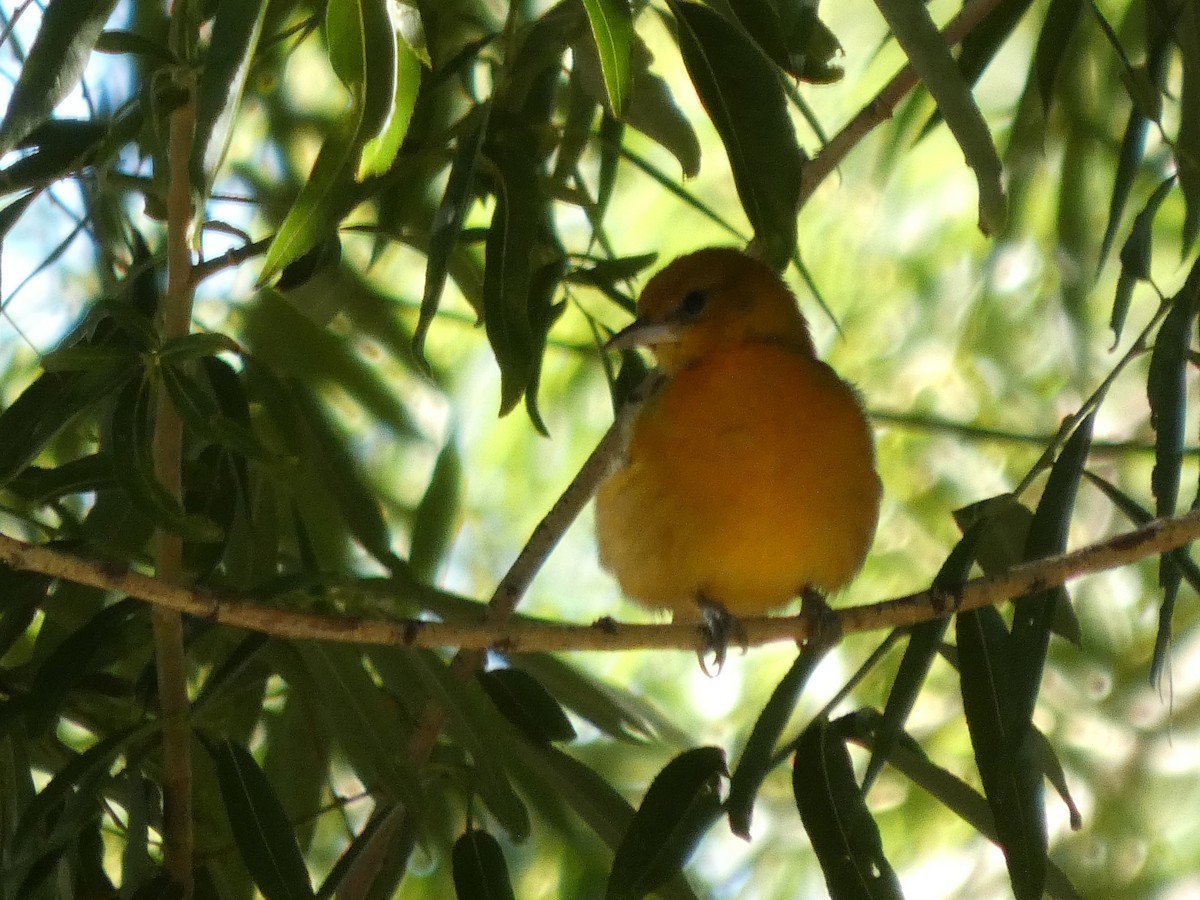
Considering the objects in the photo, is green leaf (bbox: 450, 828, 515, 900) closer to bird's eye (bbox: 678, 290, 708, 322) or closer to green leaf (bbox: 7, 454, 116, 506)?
green leaf (bbox: 7, 454, 116, 506)

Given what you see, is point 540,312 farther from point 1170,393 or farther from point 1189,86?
point 1189,86

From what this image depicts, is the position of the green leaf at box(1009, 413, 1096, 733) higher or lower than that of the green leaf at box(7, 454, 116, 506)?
higher

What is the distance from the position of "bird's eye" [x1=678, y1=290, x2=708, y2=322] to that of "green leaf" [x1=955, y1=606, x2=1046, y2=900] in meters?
1.03

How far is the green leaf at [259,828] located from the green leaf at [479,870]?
23cm

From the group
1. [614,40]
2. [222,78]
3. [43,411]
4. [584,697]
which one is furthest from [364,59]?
[584,697]

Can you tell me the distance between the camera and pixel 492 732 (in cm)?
210

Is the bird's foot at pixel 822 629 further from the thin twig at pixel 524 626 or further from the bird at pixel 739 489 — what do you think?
the bird at pixel 739 489

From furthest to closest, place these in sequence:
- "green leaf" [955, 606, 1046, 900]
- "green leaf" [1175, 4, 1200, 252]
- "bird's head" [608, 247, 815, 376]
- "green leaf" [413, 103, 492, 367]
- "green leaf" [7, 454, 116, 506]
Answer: "bird's head" [608, 247, 815, 376] < "green leaf" [1175, 4, 1200, 252] < "green leaf" [7, 454, 116, 506] < "green leaf" [955, 606, 1046, 900] < "green leaf" [413, 103, 492, 367]

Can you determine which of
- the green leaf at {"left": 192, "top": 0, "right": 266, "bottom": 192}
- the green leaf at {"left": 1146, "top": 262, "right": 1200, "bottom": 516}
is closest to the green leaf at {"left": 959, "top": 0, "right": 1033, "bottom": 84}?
the green leaf at {"left": 1146, "top": 262, "right": 1200, "bottom": 516}

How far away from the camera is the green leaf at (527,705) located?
2375mm

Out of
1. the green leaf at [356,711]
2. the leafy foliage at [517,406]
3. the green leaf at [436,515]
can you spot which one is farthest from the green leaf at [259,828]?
the green leaf at [436,515]

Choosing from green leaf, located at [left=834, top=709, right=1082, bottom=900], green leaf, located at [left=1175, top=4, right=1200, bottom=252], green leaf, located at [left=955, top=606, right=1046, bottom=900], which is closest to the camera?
green leaf, located at [left=955, top=606, right=1046, bottom=900]

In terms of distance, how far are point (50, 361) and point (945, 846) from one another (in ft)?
7.87

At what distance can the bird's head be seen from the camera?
9.72 feet
